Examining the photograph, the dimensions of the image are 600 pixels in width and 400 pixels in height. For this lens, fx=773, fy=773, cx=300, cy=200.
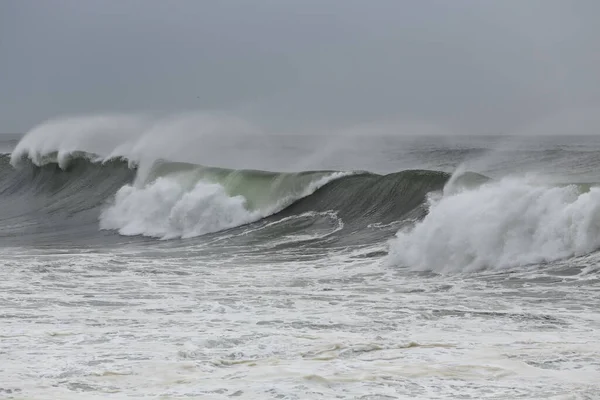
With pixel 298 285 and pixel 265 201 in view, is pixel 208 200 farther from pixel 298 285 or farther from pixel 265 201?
pixel 298 285

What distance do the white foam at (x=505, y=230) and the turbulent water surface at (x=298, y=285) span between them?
0.03 meters

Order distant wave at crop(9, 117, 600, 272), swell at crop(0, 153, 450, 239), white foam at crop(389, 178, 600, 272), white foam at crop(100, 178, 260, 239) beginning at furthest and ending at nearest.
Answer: white foam at crop(100, 178, 260, 239)
swell at crop(0, 153, 450, 239)
distant wave at crop(9, 117, 600, 272)
white foam at crop(389, 178, 600, 272)

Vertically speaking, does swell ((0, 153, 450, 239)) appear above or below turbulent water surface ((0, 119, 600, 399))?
above

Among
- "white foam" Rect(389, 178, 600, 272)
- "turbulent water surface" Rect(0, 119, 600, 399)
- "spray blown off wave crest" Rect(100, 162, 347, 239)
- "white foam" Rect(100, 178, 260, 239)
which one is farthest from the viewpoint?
"spray blown off wave crest" Rect(100, 162, 347, 239)

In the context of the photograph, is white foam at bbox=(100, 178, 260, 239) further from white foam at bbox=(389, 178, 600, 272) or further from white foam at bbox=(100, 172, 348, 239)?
white foam at bbox=(389, 178, 600, 272)

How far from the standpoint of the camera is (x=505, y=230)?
1051 centimetres

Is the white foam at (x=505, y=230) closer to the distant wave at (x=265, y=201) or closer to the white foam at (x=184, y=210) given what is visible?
the distant wave at (x=265, y=201)

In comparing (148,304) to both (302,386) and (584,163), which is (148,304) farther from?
(584,163)

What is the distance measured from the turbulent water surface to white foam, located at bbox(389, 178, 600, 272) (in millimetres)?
26

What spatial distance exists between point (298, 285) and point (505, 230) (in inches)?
122

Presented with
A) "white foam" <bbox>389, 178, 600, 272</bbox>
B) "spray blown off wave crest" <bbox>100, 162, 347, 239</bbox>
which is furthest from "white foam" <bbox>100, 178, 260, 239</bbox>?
"white foam" <bbox>389, 178, 600, 272</bbox>

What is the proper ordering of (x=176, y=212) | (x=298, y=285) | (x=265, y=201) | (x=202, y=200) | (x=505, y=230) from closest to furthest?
(x=298, y=285) < (x=505, y=230) < (x=176, y=212) < (x=202, y=200) < (x=265, y=201)

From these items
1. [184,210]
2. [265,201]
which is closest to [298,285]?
[184,210]

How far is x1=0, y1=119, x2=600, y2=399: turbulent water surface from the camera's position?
4.85 meters
